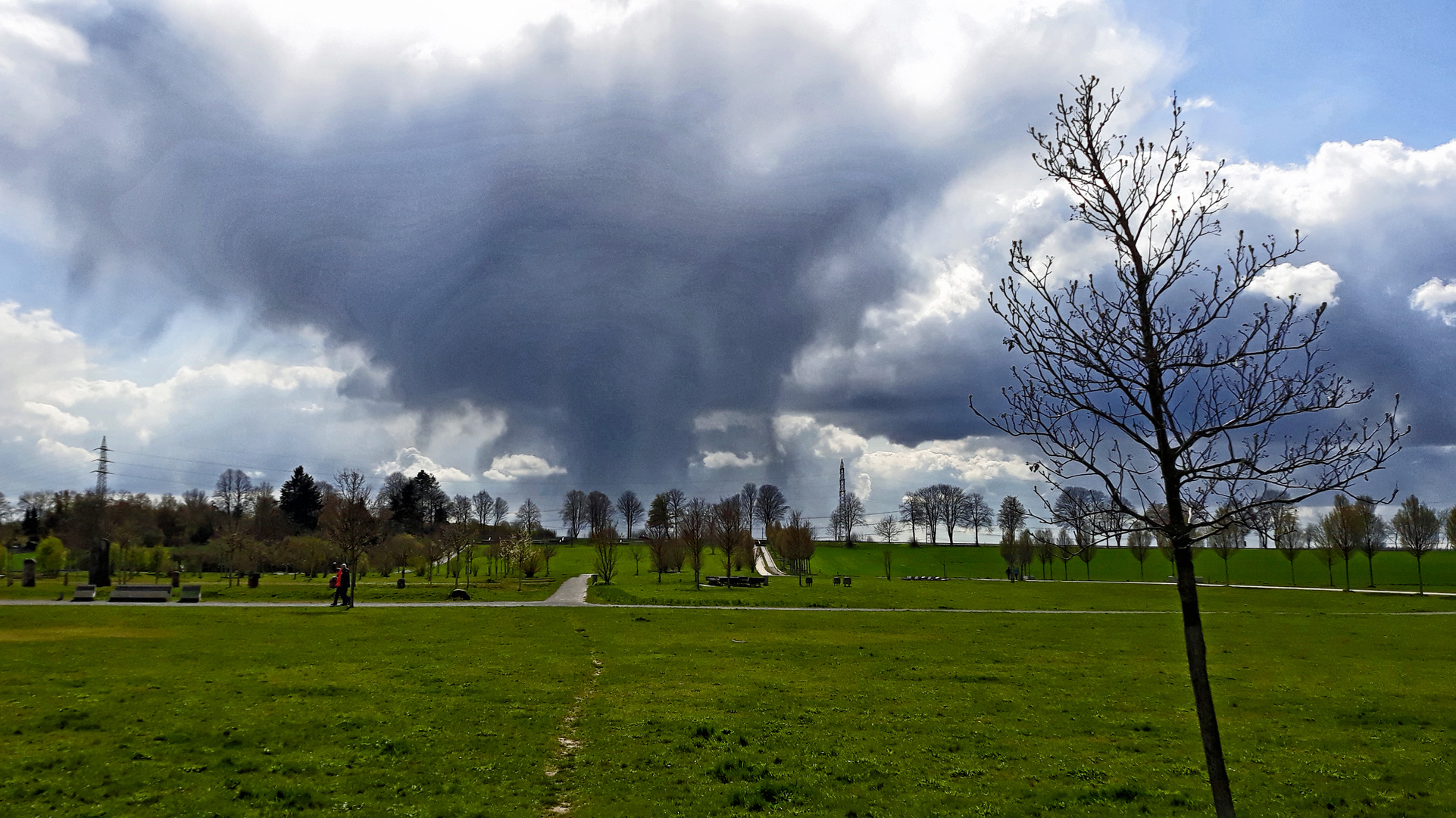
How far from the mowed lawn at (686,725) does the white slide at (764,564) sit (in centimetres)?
8097

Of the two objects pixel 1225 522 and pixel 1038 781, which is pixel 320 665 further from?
pixel 1225 522

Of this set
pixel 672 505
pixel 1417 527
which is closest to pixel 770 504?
pixel 672 505

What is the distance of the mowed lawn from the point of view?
11.8m

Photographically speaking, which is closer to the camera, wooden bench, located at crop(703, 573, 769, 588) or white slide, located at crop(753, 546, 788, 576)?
wooden bench, located at crop(703, 573, 769, 588)

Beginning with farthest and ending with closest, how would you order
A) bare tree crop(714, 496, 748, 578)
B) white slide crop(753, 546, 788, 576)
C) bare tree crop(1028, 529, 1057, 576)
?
white slide crop(753, 546, 788, 576), bare tree crop(1028, 529, 1057, 576), bare tree crop(714, 496, 748, 578)

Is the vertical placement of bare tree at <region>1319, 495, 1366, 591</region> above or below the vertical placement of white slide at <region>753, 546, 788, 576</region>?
above

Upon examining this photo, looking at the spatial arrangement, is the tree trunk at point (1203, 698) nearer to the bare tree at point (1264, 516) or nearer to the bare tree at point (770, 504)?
the bare tree at point (1264, 516)

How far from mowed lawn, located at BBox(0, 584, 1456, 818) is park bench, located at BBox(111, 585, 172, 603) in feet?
44.1

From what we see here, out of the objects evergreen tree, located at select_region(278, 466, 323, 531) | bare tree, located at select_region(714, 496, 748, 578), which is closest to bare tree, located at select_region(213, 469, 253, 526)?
evergreen tree, located at select_region(278, 466, 323, 531)

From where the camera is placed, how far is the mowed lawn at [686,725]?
1184cm

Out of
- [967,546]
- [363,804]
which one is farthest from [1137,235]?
[967,546]

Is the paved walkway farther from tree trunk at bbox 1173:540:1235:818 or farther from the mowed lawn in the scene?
tree trunk at bbox 1173:540:1235:818

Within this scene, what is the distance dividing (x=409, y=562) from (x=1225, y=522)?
111 meters

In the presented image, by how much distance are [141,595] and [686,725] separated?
45.7 meters
